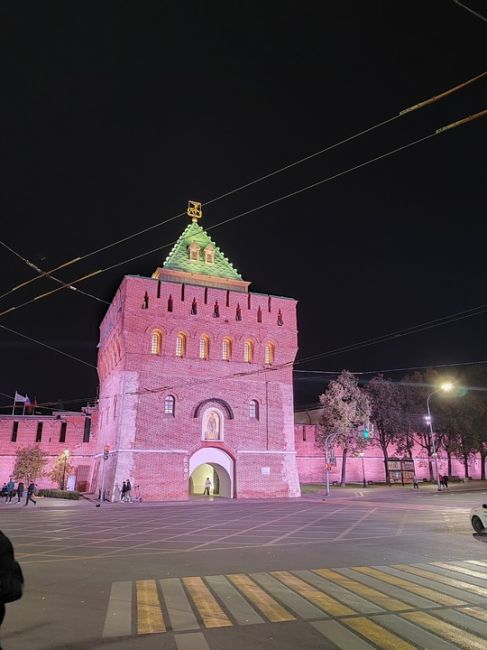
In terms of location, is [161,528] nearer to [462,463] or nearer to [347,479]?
[347,479]

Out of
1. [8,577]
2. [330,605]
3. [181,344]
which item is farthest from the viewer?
A: [181,344]

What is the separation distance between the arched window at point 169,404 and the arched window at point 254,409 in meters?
6.17

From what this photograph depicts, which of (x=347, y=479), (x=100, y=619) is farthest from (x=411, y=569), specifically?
(x=347, y=479)

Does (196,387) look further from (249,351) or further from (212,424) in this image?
(249,351)

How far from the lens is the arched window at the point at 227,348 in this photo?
38938 millimetres

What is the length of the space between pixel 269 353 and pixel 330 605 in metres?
32.8

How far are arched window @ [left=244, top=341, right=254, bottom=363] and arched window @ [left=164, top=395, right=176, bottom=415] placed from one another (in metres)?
6.71

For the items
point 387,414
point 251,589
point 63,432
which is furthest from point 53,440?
point 251,589

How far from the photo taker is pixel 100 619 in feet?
23.2

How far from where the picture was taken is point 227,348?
39.4 m

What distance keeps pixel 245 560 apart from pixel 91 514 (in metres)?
16.0

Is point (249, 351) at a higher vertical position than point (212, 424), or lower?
higher

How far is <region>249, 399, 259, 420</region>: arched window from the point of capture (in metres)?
38.8

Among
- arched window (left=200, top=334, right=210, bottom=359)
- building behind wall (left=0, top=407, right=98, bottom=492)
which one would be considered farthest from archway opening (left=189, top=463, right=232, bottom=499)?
building behind wall (left=0, top=407, right=98, bottom=492)
